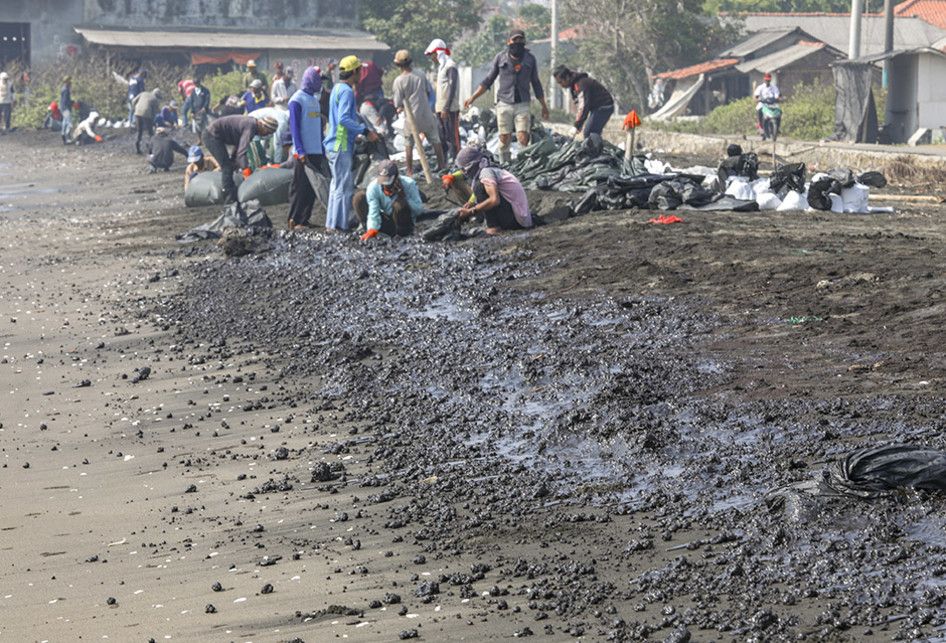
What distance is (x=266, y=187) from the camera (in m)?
16.3

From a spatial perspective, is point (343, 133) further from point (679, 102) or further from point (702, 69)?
point (702, 69)

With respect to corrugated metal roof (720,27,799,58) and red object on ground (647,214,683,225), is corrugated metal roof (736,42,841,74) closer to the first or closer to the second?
corrugated metal roof (720,27,799,58)

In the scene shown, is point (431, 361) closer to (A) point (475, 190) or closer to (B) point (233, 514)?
(B) point (233, 514)

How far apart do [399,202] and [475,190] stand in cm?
88

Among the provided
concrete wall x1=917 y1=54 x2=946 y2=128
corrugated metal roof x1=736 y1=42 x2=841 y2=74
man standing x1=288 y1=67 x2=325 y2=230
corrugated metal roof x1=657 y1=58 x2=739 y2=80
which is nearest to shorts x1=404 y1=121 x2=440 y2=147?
man standing x1=288 y1=67 x2=325 y2=230

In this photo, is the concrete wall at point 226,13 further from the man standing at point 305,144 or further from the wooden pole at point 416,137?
the man standing at point 305,144

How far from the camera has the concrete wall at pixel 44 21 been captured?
141ft

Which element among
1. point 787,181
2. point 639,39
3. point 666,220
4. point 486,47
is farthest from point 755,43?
point 666,220

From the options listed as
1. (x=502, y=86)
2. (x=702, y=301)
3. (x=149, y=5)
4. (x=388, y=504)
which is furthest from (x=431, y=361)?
(x=149, y=5)

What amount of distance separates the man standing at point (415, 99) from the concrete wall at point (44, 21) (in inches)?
1161

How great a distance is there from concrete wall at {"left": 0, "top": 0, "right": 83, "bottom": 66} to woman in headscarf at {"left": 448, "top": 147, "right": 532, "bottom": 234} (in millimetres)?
33511

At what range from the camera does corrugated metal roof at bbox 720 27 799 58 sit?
4222 cm

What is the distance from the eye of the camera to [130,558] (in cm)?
582

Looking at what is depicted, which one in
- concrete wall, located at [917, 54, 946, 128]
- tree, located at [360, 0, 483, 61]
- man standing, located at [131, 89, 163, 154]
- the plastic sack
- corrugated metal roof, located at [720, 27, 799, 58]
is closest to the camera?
the plastic sack
